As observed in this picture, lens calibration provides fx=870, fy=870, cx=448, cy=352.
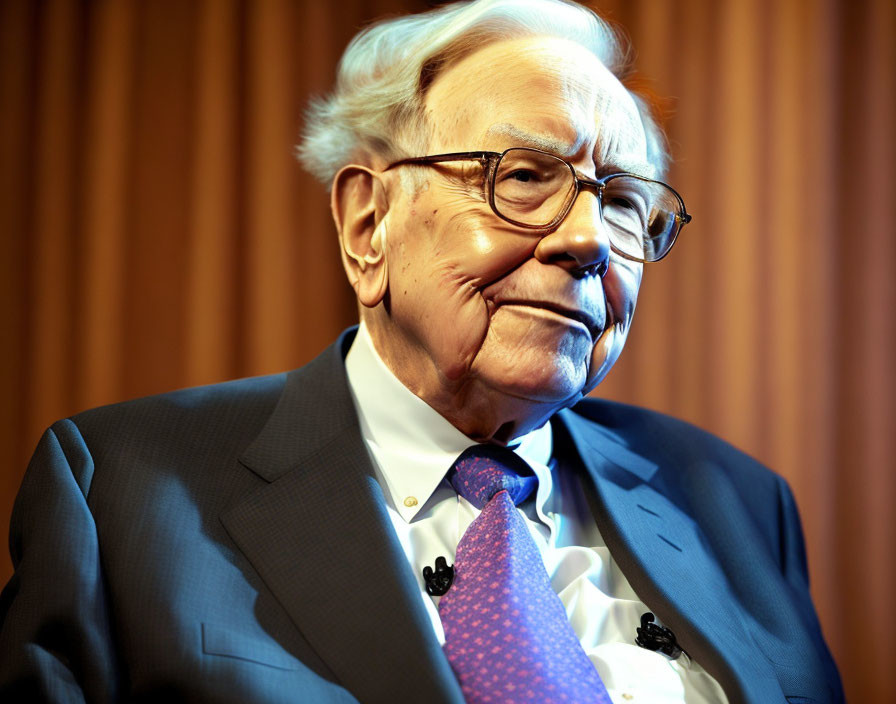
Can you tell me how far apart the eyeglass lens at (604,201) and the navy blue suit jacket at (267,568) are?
427 millimetres

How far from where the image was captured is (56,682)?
3.73 ft

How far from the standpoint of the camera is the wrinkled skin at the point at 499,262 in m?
1.41

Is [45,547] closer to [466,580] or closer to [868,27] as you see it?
[466,580]

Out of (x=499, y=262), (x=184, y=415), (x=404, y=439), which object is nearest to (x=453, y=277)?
(x=499, y=262)

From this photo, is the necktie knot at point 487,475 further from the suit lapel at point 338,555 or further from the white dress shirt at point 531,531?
the suit lapel at point 338,555

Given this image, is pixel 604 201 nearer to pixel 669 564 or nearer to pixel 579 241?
pixel 579 241

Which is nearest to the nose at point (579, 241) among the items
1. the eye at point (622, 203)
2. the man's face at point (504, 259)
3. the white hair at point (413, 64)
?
the man's face at point (504, 259)

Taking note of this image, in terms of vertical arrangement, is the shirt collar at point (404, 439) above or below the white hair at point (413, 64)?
below

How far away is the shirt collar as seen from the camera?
1.50 m

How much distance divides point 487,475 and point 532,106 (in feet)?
2.08

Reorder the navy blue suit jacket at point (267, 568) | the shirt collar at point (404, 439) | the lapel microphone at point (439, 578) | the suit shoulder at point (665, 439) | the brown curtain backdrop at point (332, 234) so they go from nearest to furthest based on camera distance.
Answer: the navy blue suit jacket at point (267, 568) → the lapel microphone at point (439, 578) → the shirt collar at point (404, 439) → the suit shoulder at point (665, 439) → the brown curtain backdrop at point (332, 234)

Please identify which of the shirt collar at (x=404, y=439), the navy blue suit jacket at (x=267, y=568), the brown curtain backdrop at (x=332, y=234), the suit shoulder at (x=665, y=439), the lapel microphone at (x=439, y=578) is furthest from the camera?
the brown curtain backdrop at (x=332, y=234)

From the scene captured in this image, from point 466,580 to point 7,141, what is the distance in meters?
1.67

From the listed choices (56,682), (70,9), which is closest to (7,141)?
(70,9)
